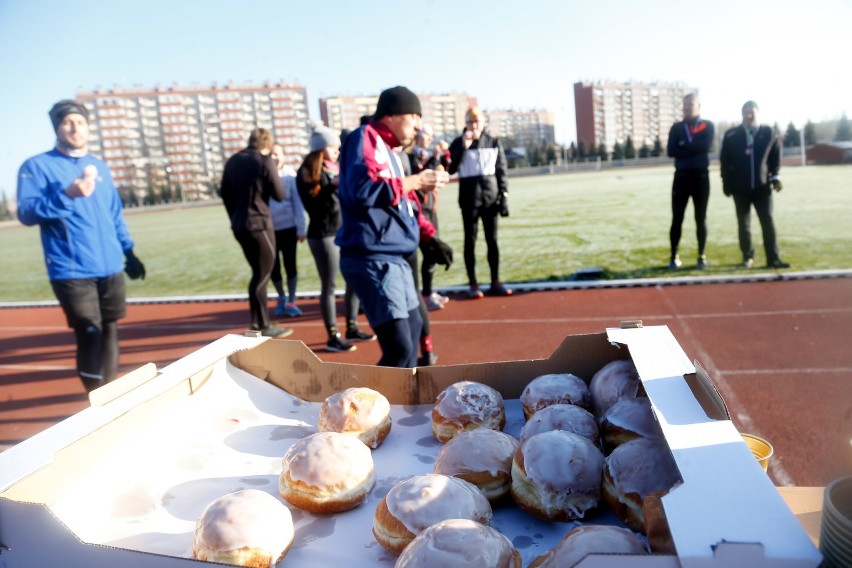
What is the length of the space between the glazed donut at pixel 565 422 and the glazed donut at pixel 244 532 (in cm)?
62

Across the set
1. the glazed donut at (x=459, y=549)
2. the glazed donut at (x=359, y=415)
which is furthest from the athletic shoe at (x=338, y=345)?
the glazed donut at (x=459, y=549)

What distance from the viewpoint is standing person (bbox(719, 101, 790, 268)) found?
8.19 metres

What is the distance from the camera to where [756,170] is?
26.9 ft

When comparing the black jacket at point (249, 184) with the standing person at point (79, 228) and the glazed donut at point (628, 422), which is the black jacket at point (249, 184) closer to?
the standing person at point (79, 228)

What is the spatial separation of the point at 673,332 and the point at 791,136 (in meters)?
66.3

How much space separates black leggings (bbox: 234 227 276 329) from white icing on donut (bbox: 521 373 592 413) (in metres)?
4.51

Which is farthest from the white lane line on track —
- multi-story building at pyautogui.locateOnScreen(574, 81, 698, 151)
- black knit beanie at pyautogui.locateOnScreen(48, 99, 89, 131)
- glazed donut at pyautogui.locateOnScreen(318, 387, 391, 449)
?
multi-story building at pyautogui.locateOnScreen(574, 81, 698, 151)

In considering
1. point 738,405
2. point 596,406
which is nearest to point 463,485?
point 596,406

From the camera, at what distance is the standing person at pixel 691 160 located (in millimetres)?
7977

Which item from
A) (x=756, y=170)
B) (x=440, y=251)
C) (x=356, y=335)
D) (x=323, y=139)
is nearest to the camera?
(x=440, y=251)

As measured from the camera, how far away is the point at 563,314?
22.0ft

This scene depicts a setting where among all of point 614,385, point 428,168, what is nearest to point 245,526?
point 614,385

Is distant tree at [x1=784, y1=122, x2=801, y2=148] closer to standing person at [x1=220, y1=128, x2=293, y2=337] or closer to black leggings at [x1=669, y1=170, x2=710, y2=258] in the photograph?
black leggings at [x1=669, y1=170, x2=710, y2=258]

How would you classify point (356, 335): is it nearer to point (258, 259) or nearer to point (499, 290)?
point (258, 259)
